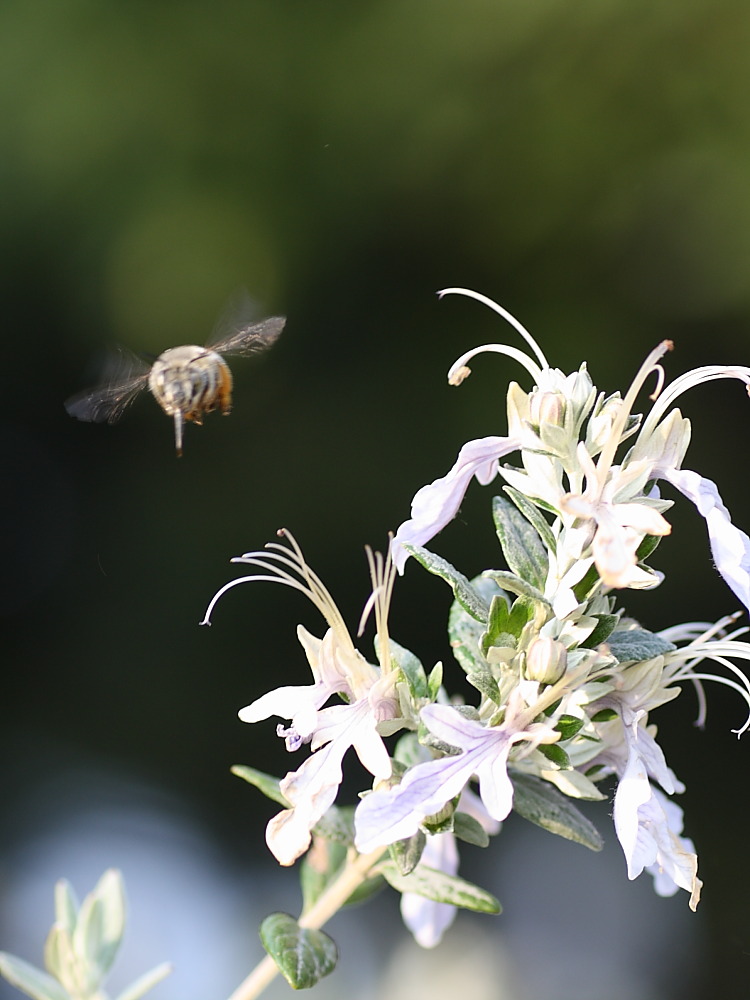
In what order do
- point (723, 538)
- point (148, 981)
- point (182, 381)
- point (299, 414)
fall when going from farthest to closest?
point (299, 414) → point (182, 381) → point (148, 981) → point (723, 538)

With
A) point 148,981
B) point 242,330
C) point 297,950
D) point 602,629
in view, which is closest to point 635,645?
point 602,629

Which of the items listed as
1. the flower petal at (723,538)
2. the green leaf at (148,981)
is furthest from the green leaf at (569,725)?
the green leaf at (148,981)

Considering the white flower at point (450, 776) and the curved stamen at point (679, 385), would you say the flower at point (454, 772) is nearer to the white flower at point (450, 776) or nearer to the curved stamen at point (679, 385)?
the white flower at point (450, 776)

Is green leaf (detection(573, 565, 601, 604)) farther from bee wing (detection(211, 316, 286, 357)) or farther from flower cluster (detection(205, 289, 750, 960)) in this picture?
bee wing (detection(211, 316, 286, 357))

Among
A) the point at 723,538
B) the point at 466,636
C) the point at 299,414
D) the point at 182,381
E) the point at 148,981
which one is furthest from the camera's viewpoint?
the point at 299,414

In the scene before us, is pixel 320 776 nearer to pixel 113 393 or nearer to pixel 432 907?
pixel 432 907

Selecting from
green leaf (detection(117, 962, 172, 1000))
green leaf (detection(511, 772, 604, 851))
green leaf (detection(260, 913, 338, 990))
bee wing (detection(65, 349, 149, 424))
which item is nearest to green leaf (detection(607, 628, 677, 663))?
green leaf (detection(511, 772, 604, 851))
